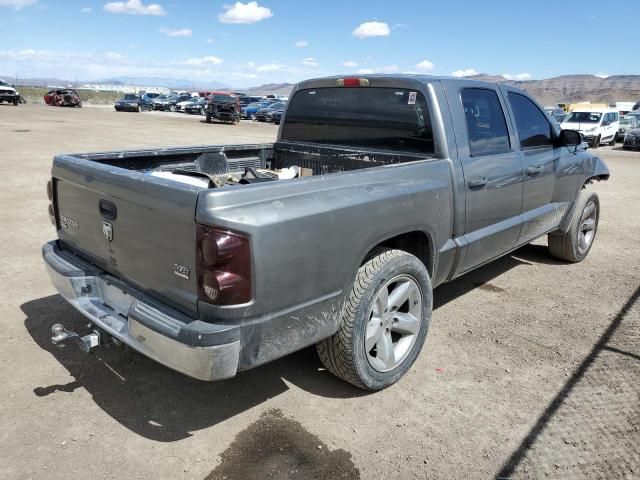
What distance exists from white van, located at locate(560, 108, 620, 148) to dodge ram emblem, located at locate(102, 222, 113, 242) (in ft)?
78.5

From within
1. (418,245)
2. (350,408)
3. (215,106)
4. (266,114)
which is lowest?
(350,408)

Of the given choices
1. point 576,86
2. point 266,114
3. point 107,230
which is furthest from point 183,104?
point 576,86

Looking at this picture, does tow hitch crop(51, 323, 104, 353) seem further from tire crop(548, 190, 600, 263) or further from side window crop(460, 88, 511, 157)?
tire crop(548, 190, 600, 263)

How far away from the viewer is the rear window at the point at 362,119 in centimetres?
375

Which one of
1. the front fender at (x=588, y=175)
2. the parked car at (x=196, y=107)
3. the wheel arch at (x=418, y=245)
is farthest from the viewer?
the parked car at (x=196, y=107)

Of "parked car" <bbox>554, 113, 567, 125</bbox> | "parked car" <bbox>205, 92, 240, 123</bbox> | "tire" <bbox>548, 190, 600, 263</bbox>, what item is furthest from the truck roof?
"parked car" <bbox>205, 92, 240, 123</bbox>

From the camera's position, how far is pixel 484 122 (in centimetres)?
404

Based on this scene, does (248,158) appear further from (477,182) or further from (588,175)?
(588,175)

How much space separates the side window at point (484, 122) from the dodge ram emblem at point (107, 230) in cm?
250

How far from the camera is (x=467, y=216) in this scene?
12.4ft

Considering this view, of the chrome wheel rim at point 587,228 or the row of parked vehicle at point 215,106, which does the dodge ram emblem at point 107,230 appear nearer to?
the chrome wheel rim at point 587,228

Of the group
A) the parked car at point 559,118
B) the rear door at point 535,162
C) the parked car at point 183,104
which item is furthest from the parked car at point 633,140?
the parked car at point 183,104

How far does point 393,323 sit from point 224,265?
1391 mm

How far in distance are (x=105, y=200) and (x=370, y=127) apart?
2.10 meters
